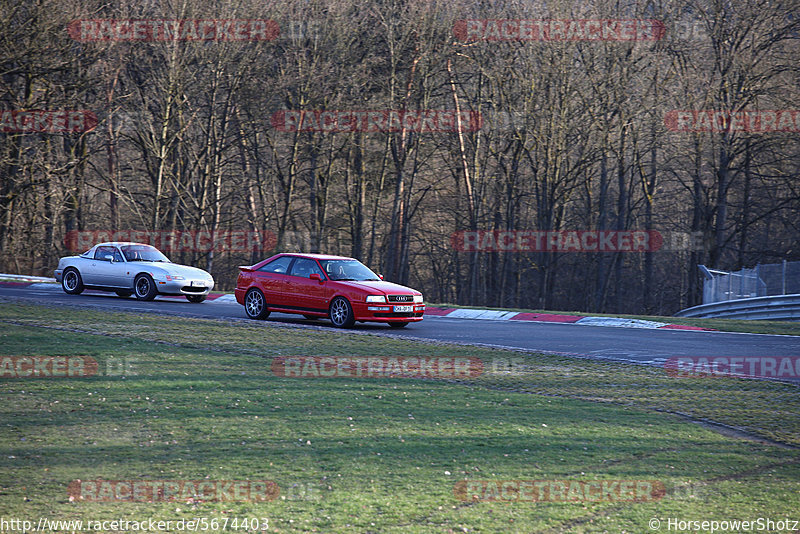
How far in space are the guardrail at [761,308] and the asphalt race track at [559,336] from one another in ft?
19.1

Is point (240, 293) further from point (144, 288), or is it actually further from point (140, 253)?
point (140, 253)

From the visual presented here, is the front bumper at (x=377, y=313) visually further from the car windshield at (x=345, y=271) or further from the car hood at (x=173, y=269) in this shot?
the car hood at (x=173, y=269)

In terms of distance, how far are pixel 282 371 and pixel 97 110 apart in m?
27.8

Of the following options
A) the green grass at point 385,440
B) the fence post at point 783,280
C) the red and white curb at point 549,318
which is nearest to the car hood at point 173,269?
the red and white curb at point 549,318

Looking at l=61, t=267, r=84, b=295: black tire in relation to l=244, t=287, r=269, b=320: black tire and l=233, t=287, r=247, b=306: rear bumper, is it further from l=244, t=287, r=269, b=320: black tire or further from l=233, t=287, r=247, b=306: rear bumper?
l=244, t=287, r=269, b=320: black tire

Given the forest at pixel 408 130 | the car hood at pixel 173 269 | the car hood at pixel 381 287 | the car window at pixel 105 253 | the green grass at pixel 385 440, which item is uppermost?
the forest at pixel 408 130

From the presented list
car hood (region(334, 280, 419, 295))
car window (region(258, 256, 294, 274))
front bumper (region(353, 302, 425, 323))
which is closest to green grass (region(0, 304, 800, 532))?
front bumper (region(353, 302, 425, 323))

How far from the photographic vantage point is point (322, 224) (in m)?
41.2

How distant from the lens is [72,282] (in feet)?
70.4

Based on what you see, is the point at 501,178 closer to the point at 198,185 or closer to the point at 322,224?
the point at 322,224

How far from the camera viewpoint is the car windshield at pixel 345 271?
661 inches

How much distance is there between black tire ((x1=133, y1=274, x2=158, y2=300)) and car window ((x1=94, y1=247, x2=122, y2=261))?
92cm

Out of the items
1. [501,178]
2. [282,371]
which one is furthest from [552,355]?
[501,178]

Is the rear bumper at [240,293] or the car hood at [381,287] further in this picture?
the rear bumper at [240,293]
